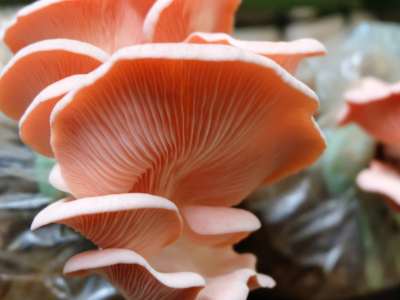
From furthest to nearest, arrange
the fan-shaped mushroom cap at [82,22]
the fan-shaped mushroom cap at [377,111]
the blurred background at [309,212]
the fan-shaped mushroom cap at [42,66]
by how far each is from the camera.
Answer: the fan-shaped mushroom cap at [377,111]
the blurred background at [309,212]
the fan-shaped mushroom cap at [82,22]
the fan-shaped mushroom cap at [42,66]

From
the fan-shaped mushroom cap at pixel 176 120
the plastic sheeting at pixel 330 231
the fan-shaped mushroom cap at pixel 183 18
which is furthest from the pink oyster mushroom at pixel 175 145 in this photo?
the plastic sheeting at pixel 330 231

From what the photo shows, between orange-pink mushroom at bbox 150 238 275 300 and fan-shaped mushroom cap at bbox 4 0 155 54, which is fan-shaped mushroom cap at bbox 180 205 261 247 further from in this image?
fan-shaped mushroom cap at bbox 4 0 155 54

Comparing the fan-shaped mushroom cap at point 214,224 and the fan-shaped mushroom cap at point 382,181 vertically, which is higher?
the fan-shaped mushroom cap at point 214,224

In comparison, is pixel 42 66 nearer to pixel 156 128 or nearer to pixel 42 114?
pixel 42 114

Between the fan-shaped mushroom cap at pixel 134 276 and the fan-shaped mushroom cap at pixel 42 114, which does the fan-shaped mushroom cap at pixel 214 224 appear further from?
the fan-shaped mushroom cap at pixel 42 114

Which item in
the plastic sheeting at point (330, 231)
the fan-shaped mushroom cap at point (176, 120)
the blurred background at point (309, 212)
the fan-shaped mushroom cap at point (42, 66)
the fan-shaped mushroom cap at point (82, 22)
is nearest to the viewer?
the fan-shaped mushroom cap at point (176, 120)

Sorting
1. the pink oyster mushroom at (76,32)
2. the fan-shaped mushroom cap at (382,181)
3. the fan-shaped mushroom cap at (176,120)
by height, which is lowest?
the fan-shaped mushroom cap at (382,181)

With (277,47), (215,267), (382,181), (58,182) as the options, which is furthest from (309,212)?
(58,182)

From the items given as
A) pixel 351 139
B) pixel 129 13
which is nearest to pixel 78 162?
pixel 129 13

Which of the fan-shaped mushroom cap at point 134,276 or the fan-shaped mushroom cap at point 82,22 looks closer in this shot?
the fan-shaped mushroom cap at point 134,276
